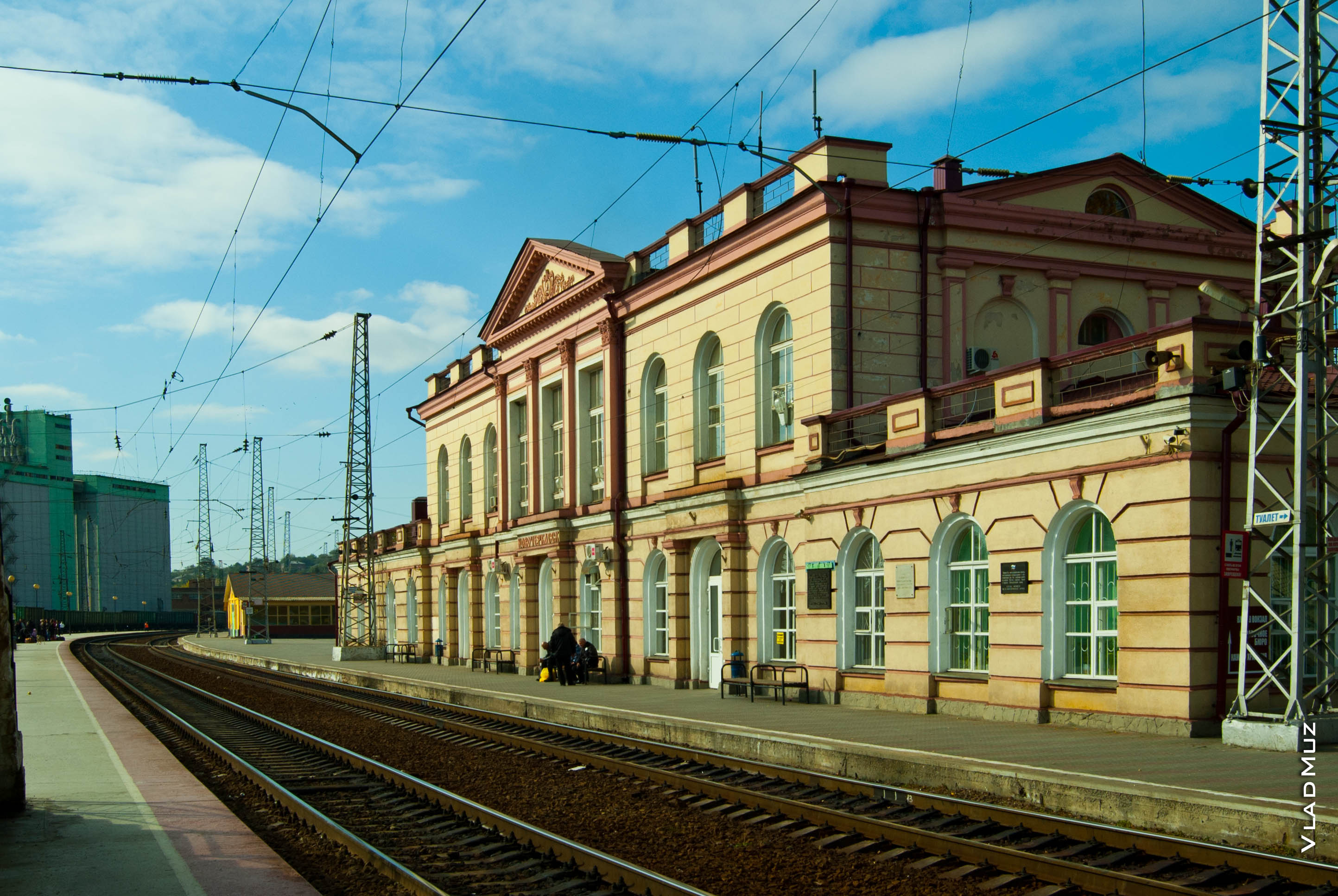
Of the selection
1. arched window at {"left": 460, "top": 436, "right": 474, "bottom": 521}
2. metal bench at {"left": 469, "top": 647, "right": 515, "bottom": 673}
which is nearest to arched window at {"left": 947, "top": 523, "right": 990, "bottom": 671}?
metal bench at {"left": 469, "top": 647, "right": 515, "bottom": 673}

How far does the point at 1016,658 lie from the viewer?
1673 cm

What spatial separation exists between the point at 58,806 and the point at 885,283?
14.8m

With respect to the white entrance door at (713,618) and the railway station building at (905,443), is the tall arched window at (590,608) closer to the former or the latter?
the railway station building at (905,443)

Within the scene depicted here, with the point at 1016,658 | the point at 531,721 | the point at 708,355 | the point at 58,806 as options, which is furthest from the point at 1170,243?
the point at 58,806

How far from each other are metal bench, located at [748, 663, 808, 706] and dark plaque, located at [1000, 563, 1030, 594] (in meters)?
5.40

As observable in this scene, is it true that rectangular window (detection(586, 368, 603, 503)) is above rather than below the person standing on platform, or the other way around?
above

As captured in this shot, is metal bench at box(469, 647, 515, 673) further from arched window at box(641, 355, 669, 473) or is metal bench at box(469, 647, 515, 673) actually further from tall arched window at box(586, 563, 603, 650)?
arched window at box(641, 355, 669, 473)

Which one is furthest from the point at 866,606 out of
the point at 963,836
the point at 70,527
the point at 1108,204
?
the point at 70,527

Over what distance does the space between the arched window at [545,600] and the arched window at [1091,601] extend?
19457 mm

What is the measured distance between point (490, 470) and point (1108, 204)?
21.7 m

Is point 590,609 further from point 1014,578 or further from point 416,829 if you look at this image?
point 416,829

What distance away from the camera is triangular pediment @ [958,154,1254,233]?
2272 cm

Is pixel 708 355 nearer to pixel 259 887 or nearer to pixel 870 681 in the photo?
pixel 870 681

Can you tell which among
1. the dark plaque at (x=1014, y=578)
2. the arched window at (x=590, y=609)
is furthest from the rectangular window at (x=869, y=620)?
the arched window at (x=590, y=609)
